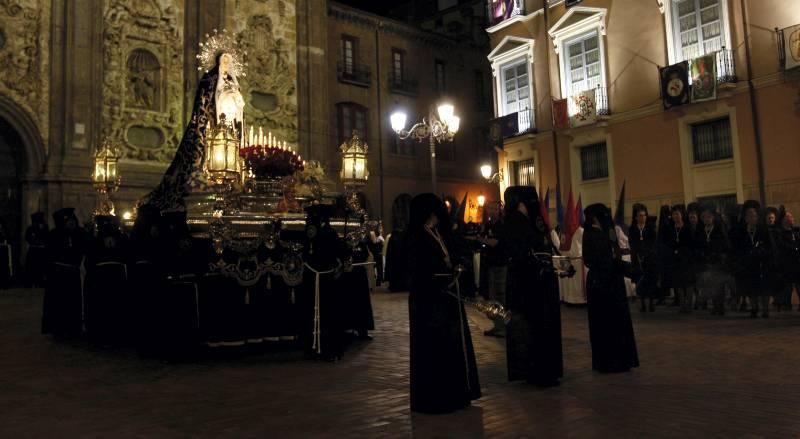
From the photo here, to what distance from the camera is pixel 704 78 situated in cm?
1816

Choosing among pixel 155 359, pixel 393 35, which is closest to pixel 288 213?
pixel 155 359

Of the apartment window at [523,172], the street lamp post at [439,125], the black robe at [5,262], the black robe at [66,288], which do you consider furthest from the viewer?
the apartment window at [523,172]

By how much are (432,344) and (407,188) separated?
26.2 meters

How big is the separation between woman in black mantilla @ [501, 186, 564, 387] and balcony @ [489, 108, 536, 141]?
679 inches

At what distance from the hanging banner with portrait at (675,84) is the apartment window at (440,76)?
51.5ft

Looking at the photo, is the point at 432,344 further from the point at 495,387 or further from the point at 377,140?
the point at 377,140

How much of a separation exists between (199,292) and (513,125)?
17644 mm

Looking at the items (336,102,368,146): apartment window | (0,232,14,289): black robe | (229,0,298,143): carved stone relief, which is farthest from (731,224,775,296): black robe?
(336,102,368,146): apartment window

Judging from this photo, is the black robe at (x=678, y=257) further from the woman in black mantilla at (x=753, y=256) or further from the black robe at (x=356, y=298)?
the black robe at (x=356, y=298)

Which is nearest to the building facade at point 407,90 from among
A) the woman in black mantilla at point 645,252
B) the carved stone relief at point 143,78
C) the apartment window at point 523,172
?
the carved stone relief at point 143,78

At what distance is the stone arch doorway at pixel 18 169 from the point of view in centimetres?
2002

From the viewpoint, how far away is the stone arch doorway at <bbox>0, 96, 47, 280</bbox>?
20023 mm

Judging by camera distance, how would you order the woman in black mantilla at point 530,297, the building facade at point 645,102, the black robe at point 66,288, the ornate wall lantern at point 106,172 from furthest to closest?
the ornate wall lantern at point 106,172 < the building facade at point 645,102 < the black robe at point 66,288 < the woman in black mantilla at point 530,297

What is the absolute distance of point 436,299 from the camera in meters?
5.62
